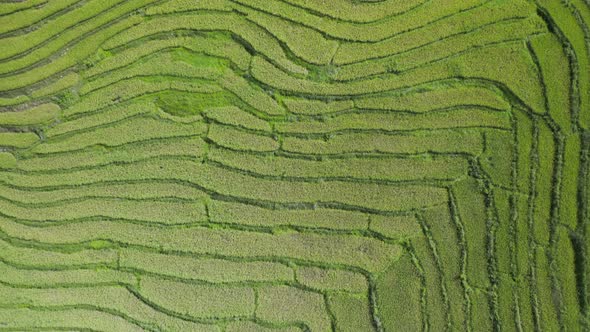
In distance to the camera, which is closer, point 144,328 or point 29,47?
point 144,328

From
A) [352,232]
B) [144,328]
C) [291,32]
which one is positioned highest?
[291,32]

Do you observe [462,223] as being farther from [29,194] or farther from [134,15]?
[29,194]

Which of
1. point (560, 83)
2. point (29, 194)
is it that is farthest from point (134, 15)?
point (560, 83)

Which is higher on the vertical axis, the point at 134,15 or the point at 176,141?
the point at 134,15

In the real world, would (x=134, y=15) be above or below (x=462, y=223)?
above

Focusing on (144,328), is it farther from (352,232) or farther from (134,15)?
(134,15)

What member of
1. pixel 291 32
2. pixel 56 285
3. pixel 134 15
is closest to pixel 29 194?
pixel 56 285
